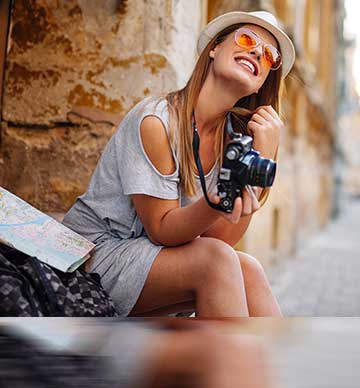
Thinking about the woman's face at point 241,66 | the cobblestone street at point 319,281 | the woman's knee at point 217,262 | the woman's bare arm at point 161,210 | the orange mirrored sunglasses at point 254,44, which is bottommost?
the cobblestone street at point 319,281

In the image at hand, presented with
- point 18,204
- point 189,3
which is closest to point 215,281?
point 18,204

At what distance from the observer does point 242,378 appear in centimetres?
87

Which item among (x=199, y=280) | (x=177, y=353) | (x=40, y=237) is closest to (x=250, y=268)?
(x=199, y=280)

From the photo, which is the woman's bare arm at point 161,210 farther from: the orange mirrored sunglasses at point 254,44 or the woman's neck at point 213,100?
the orange mirrored sunglasses at point 254,44

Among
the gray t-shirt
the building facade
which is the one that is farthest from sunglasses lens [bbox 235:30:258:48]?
the building facade

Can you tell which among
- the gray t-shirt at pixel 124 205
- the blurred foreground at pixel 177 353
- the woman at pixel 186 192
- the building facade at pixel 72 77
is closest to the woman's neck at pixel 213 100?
the woman at pixel 186 192

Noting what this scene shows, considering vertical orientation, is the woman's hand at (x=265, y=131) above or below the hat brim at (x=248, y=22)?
below

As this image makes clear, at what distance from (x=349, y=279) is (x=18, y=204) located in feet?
18.0

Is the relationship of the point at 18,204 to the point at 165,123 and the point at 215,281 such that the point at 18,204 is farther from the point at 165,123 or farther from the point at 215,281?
the point at 215,281

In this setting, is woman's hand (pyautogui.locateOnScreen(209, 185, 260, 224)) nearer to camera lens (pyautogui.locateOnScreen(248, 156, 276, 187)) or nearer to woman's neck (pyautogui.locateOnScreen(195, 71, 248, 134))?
camera lens (pyautogui.locateOnScreen(248, 156, 276, 187))

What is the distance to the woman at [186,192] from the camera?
193 centimetres

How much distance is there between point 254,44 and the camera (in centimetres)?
215

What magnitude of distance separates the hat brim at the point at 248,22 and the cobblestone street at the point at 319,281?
2.93 m

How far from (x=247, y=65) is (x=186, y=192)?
17.7 inches
